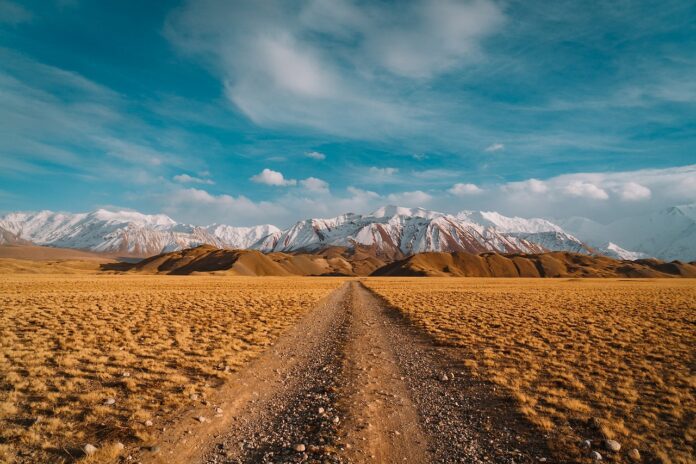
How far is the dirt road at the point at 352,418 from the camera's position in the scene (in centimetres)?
730

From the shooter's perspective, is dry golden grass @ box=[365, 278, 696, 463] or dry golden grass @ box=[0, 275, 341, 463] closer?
dry golden grass @ box=[0, 275, 341, 463]

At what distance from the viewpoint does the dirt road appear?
7305 millimetres

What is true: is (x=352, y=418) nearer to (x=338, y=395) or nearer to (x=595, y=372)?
(x=338, y=395)

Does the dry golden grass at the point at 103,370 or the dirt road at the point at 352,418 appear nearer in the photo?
the dirt road at the point at 352,418

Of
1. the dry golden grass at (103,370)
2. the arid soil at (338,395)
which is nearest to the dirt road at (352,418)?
the arid soil at (338,395)

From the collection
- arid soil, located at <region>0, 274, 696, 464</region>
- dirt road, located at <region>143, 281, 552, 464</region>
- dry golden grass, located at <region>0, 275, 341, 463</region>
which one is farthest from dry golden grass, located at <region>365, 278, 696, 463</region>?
dry golden grass, located at <region>0, 275, 341, 463</region>

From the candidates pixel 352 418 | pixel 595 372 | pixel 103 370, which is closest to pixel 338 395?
pixel 352 418

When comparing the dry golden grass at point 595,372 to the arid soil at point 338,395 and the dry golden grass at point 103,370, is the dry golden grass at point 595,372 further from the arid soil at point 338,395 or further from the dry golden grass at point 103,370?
the dry golden grass at point 103,370

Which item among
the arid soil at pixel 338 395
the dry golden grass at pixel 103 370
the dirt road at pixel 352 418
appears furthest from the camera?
the dry golden grass at pixel 103 370

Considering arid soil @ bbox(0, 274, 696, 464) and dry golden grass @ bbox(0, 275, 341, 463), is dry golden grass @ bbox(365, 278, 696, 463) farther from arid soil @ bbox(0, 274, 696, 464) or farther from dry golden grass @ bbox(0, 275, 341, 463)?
dry golden grass @ bbox(0, 275, 341, 463)

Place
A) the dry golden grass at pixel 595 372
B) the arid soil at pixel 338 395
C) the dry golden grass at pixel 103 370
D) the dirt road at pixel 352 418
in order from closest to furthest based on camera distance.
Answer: the dirt road at pixel 352 418 → the arid soil at pixel 338 395 → the dry golden grass at pixel 103 370 → the dry golden grass at pixel 595 372

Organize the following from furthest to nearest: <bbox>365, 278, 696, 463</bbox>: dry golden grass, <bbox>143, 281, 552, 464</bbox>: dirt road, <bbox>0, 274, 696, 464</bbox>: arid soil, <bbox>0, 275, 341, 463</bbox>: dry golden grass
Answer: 1. <bbox>365, 278, 696, 463</bbox>: dry golden grass
2. <bbox>0, 275, 341, 463</bbox>: dry golden grass
3. <bbox>0, 274, 696, 464</bbox>: arid soil
4. <bbox>143, 281, 552, 464</bbox>: dirt road

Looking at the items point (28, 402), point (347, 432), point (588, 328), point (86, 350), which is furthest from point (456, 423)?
point (588, 328)

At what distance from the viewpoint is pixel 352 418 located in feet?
29.5
